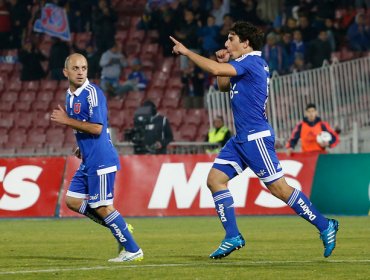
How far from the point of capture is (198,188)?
21.1 m

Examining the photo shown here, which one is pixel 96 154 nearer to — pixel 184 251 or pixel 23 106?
pixel 184 251

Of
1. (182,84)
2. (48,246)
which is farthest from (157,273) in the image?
(182,84)

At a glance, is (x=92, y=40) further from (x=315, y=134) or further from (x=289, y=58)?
(x=315, y=134)

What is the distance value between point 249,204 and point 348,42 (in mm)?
6976

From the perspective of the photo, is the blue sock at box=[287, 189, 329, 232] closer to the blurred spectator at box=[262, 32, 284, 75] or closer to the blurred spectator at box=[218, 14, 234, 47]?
the blurred spectator at box=[262, 32, 284, 75]

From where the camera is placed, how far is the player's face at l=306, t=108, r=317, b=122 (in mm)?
21500

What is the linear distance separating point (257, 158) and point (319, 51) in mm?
13815

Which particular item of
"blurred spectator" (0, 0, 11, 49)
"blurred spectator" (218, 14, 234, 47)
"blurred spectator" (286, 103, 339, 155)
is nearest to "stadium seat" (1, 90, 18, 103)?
"blurred spectator" (0, 0, 11, 49)

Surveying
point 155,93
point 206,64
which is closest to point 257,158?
point 206,64

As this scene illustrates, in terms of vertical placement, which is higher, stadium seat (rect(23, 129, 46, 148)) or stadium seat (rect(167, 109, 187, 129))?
stadium seat (rect(167, 109, 187, 129))

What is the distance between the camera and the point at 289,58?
26000mm

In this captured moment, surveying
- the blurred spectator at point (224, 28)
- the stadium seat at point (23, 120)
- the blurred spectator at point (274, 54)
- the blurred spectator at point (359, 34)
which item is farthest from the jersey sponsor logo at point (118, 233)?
the stadium seat at point (23, 120)

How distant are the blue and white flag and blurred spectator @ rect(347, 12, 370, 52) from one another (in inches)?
307

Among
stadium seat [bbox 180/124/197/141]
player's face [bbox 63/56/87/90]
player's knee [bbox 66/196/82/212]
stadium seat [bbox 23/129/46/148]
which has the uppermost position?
player's face [bbox 63/56/87/90]
